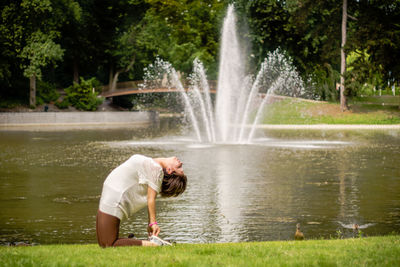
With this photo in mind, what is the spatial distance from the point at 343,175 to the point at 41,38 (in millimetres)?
42572

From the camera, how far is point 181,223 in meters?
11.4

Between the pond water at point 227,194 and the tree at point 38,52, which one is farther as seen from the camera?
the tree at point 38,52

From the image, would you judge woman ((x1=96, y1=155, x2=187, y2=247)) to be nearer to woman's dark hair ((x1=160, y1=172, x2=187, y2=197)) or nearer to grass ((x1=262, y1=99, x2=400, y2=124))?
woman's dark hair ((x1=160, y1=172, x2=187, y2=197))

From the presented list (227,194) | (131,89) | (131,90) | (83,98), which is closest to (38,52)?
(83,98)

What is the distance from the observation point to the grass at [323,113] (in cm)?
4894

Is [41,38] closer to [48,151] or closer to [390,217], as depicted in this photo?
[48,151]

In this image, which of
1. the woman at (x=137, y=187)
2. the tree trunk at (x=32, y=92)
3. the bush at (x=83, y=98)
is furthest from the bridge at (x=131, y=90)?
the woman at (x=137, y=187)

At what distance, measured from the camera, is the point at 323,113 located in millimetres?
51844

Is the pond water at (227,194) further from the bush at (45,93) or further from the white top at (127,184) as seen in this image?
the bush at (45,93)

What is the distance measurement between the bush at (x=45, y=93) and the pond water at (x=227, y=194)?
33.5 meters

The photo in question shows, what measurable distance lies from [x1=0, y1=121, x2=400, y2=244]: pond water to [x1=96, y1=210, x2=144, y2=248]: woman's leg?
304 centimetres

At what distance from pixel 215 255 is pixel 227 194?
796cm

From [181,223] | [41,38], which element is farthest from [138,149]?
[41,38]

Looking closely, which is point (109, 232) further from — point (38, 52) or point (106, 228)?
point (38, 52)
